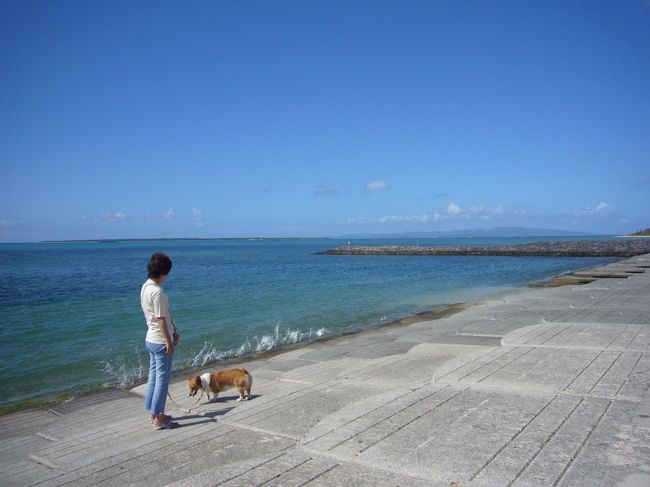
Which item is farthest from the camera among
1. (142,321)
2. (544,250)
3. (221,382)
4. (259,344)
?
(544,250)

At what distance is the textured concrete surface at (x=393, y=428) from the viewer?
137 inches

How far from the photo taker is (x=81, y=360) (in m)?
12.0

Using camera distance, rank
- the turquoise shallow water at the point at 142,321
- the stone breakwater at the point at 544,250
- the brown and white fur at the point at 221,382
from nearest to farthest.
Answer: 1. the brown and white fur at the point at 221,382
2. the turquoise shallow water at the point at 142,321
3. the stone breakwater at the point at 544,250

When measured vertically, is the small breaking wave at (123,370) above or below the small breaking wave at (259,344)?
below

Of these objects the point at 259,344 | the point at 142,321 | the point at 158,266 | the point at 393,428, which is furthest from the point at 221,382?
the point at 142,321

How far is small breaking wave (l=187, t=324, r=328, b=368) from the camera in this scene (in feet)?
38.1

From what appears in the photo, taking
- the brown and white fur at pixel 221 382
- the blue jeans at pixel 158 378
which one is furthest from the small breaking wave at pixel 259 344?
the blue jeans at pixel 158 378

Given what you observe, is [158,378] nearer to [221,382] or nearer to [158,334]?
[158,334]

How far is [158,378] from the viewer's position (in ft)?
16.1

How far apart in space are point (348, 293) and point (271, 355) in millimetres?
15107

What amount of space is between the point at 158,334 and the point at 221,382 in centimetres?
130

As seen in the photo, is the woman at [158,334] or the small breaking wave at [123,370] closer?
the woman at [158,334]

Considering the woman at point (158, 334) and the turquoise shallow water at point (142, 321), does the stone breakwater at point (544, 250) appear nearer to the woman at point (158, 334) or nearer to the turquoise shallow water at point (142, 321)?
the turquoise shallow water at point (142, 321)

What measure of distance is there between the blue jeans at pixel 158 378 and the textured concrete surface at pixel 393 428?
28cm
